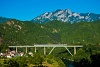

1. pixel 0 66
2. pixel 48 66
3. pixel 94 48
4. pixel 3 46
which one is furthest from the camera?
pixel 3 46

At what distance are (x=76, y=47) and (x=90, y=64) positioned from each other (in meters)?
97.3

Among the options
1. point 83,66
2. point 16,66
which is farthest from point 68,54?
point 16,66

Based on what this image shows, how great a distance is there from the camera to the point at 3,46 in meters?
164

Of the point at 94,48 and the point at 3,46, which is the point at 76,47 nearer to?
the point at 94,48

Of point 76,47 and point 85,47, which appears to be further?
point 76,47

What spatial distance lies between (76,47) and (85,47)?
18.1 m

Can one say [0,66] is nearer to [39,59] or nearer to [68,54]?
[39,59]

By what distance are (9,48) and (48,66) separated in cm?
8250

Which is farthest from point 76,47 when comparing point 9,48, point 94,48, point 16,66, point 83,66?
point 16,66

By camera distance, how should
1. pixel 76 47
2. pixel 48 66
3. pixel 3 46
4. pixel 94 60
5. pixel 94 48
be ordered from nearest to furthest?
pixel 94 60, pixel 48 66, pixel 94 48, pixel 3 46, pixel 76 47

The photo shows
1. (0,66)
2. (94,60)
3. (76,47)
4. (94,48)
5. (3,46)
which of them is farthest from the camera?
(76,47)

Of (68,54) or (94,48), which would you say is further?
(68,54)

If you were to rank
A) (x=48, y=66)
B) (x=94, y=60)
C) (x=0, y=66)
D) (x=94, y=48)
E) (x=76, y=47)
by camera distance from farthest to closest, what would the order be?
(x=76, y=47), (x=94, y=48), (x=48, y=66), (x=94, y=60), (x=0, y=66)

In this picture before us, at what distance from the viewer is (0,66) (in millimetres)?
75312
